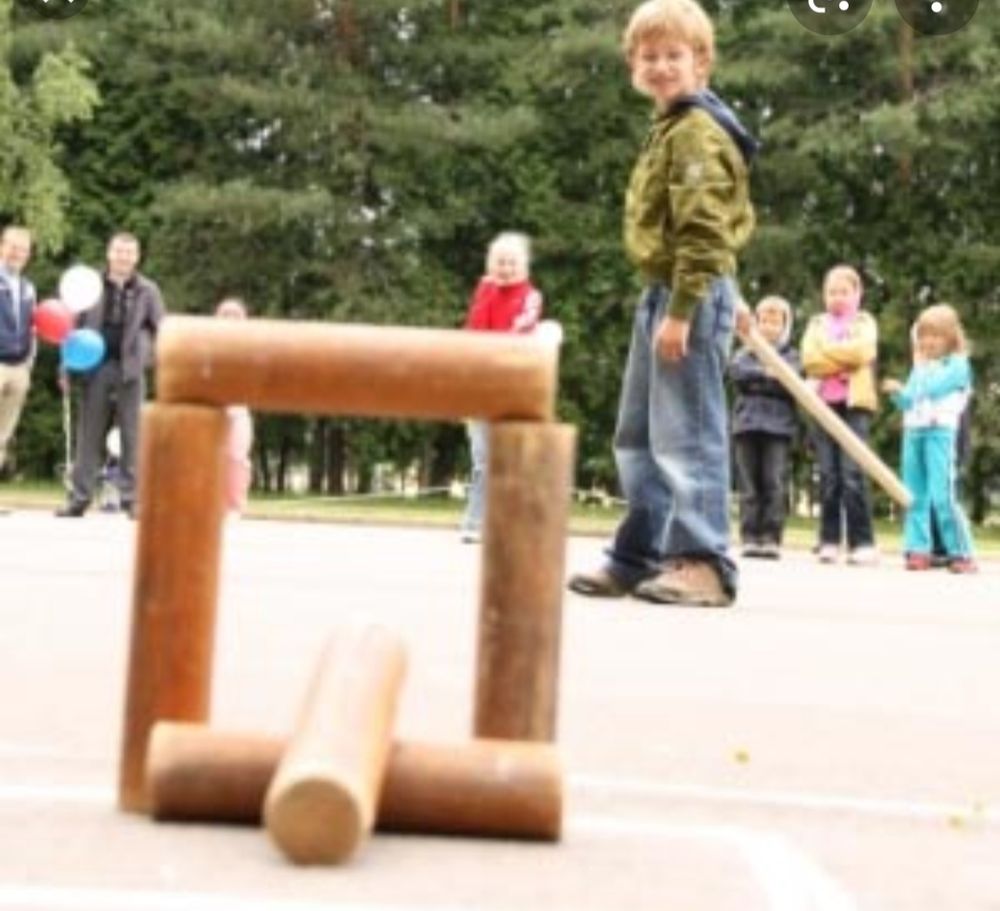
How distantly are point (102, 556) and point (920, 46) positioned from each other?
25466 millimetres

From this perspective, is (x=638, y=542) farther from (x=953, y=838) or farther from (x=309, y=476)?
(x=309, y=476)

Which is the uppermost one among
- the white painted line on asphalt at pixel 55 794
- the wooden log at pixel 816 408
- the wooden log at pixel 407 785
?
the wooden log at pixel 816 408

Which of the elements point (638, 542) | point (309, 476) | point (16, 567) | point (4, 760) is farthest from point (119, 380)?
point (309, 476)

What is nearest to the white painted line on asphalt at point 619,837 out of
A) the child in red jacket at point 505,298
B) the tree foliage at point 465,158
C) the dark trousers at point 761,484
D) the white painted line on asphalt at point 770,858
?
the white painted line on asphalt at point 770,858

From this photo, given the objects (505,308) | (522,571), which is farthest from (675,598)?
(505,308)

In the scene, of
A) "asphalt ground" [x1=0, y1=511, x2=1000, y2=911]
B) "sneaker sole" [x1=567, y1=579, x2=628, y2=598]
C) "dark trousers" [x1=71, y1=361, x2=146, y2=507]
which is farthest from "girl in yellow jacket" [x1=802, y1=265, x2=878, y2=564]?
"sneaker sole" [x1=567, y1=579, x2=628, y2=598]

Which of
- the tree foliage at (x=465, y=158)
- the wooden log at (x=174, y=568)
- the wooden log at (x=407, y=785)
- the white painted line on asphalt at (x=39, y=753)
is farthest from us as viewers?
the tree foliage at (x=465, y=158)

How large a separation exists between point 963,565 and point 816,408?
417 cm

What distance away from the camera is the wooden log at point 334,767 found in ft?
8.80

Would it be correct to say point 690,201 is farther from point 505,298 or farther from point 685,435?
point 505,298

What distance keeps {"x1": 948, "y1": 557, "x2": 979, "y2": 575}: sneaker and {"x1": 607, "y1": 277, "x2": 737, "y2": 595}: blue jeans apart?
538cm

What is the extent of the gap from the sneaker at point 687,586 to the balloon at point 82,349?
888 centimetres

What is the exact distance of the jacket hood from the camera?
23.4 feet

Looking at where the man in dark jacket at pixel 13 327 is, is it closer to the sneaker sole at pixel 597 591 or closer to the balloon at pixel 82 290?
the balloon at pixel 82 290
